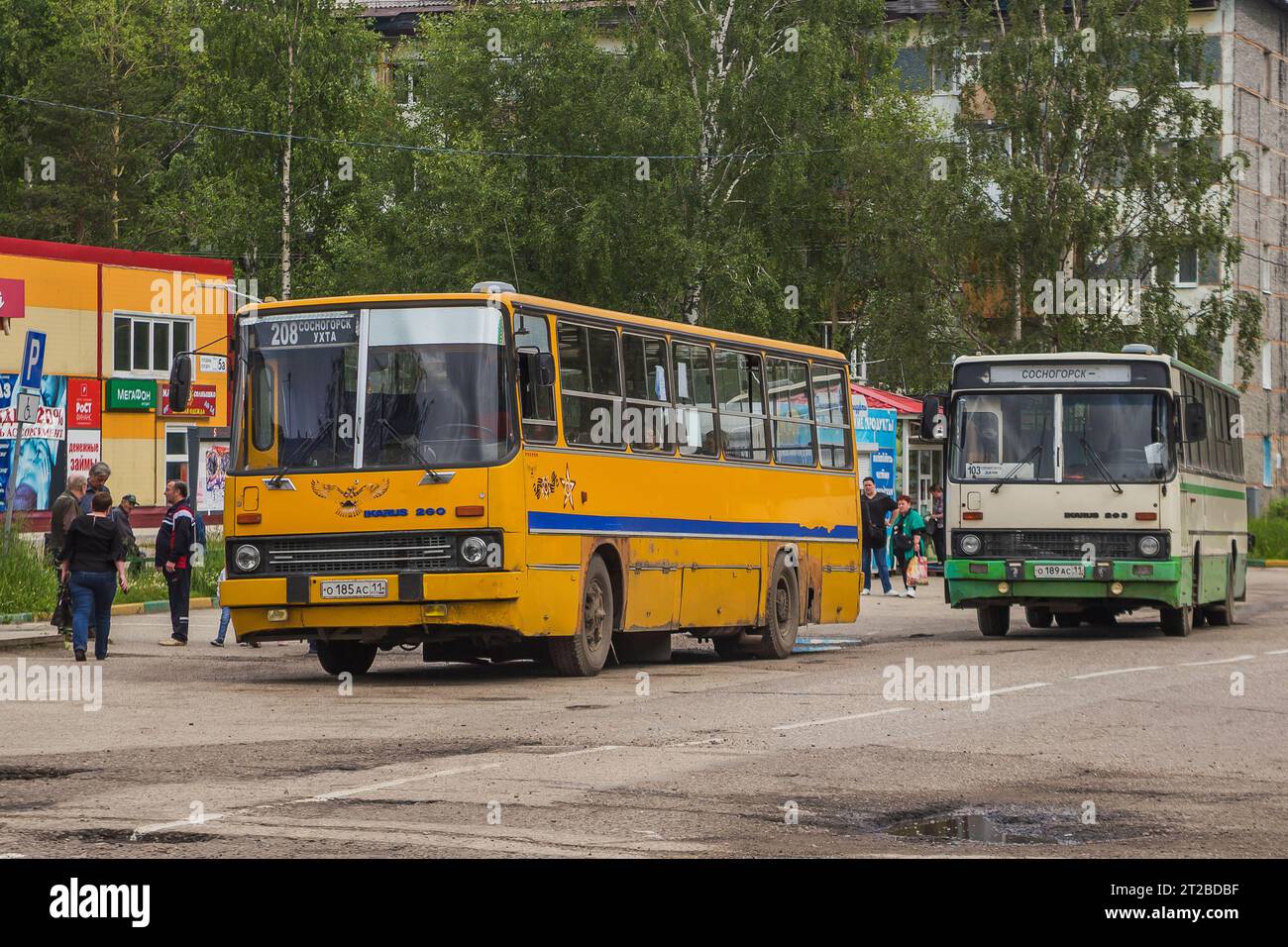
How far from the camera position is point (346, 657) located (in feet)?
68.0

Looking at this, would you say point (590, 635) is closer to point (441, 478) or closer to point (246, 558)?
point (441, 478)

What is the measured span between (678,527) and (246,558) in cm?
448

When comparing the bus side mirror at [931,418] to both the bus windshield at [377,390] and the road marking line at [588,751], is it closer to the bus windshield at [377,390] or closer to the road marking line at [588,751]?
the bus windshield at [377,390]

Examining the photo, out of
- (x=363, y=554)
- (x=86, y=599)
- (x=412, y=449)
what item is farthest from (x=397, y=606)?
(x=86, y=599)

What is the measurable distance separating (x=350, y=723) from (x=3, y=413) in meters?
35.1

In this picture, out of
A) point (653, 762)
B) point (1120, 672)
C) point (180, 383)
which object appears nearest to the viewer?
point (653, 762)

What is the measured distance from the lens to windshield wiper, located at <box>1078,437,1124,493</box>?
25.7 metres

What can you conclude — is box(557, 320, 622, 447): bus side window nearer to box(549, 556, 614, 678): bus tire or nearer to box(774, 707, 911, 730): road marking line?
box(549, 556, 614, 678): bus tire

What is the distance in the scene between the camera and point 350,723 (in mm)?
15180

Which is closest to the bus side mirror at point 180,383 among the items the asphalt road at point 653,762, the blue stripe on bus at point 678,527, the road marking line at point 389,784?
the asphalt road at point 653,762

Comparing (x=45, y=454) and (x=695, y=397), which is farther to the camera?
(x=45, y=454)

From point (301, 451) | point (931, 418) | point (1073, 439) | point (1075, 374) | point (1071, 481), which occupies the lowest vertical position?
Result: point (1071, 481)

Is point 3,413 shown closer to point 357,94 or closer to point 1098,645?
point 357,94
